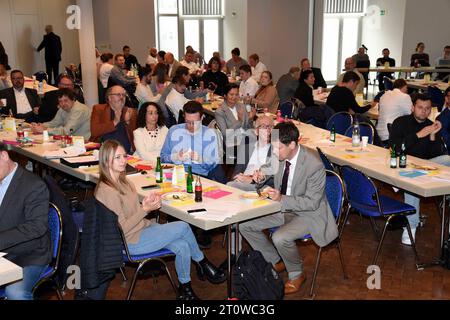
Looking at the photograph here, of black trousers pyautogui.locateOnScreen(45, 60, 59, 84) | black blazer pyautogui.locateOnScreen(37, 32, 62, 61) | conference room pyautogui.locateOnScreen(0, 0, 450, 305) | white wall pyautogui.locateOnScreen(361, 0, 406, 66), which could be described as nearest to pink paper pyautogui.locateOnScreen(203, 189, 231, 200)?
conference room pyautogui.locateOnScreen(0, 0, 450, 305)

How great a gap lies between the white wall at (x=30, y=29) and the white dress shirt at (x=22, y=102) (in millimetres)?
6865

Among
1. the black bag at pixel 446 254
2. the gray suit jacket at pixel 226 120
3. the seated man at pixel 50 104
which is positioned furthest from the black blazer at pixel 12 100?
the black bag at pixel 446 254

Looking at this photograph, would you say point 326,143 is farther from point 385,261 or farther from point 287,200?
point 287,200

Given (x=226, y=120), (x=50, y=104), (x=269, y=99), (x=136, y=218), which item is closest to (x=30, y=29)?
(x=50, y=104)

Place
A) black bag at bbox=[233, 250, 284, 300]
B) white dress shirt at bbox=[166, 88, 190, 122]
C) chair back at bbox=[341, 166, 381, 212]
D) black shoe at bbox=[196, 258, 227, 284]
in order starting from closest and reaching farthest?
black bag at bbox=[233, 250, 284, 300], black shoe at bbox=[196, 258, 227, 284], chair back at bbox=[341, 166, 381, 212], white dress shirt at bbox=[166, 88, 190, 122]

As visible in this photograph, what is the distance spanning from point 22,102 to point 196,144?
3950mm

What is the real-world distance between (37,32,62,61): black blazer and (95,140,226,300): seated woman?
37.3ft

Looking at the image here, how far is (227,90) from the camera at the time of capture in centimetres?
700

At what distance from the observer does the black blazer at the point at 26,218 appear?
3602 mm

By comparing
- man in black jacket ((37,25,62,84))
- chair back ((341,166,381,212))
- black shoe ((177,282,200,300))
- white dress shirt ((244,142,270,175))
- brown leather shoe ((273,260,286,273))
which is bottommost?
brown leather shoe ((273,260,286,273))

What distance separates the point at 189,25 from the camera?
1698 centimetres

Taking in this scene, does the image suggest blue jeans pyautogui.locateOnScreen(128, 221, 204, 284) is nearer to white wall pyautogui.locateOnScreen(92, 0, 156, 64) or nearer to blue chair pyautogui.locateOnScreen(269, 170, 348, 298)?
blue chair pyautogui.locateOnScreen(269, 170, 348, 298)

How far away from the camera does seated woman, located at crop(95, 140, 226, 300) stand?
401cm
